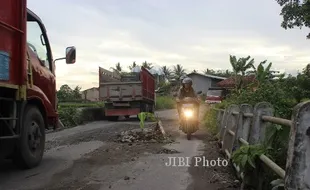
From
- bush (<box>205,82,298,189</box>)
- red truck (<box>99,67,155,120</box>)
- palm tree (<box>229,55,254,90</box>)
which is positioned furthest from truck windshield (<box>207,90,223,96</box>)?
bush (<box>205,82,298,189</box>)

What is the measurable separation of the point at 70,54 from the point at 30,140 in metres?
2.18

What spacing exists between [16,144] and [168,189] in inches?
101

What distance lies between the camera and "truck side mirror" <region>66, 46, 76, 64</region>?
26.1 feet

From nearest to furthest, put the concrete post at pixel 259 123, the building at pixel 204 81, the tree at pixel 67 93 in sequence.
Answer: the concrete post at pixel 259 123
the tree at pixel 67 93
the building at pixel 204 81

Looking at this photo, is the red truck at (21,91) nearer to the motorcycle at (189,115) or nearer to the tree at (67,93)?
the motorcycle at (189,115)

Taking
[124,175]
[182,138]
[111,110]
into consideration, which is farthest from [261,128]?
[111,110]

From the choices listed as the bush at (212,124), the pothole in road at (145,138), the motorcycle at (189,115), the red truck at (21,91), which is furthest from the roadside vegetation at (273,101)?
the red truck at (21,91)

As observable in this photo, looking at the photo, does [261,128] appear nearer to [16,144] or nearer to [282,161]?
[282,161]

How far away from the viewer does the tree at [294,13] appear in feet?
69.4

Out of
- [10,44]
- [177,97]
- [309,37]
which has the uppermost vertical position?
[309,37]

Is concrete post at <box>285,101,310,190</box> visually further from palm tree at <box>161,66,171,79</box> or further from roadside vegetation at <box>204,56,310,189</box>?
palm tree at <box>161,66,171,79</box>

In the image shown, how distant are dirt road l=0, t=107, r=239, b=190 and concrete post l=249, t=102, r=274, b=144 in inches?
28.9

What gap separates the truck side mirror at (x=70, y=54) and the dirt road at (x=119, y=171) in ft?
6.08

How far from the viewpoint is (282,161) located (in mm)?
4086
